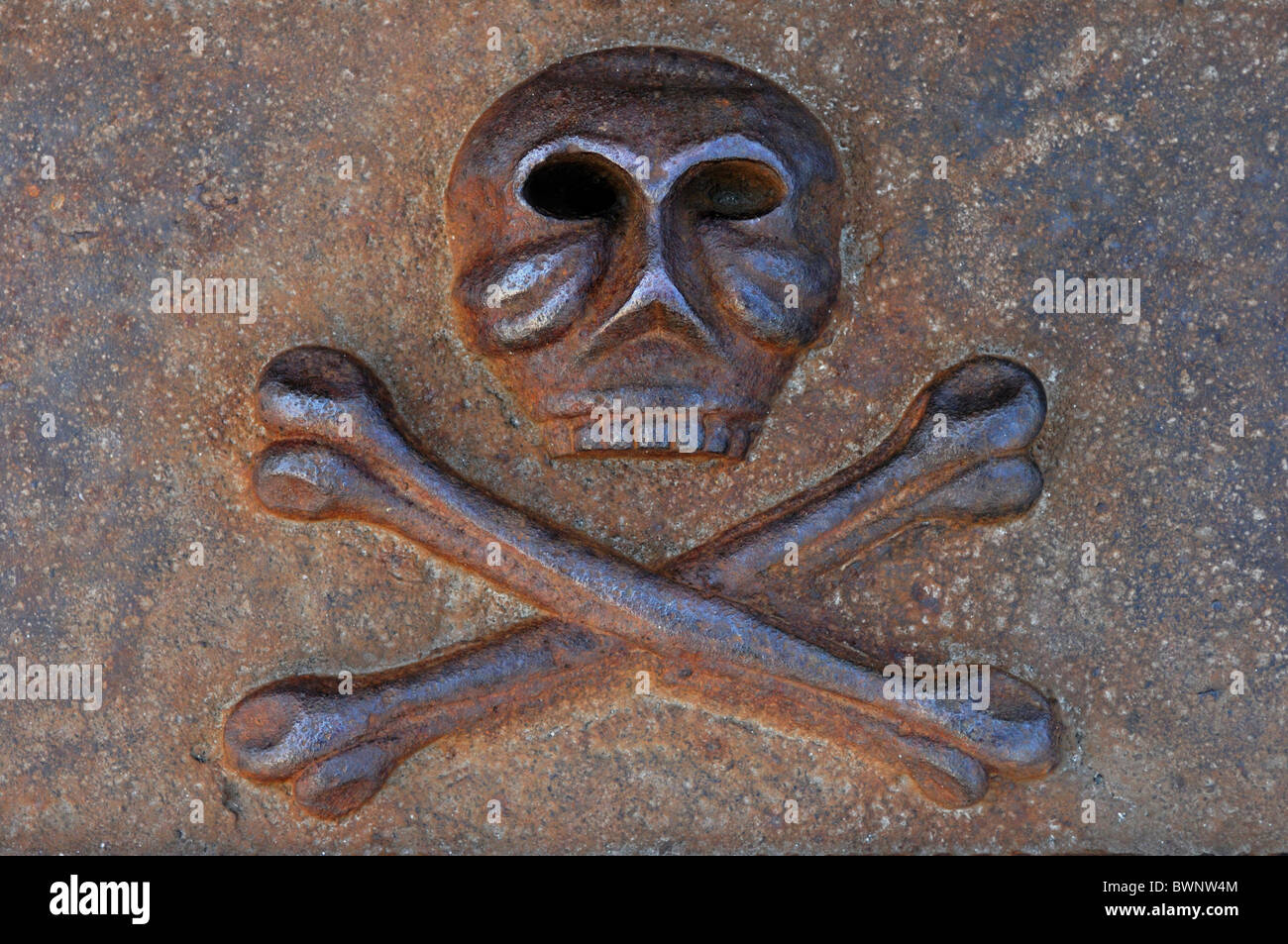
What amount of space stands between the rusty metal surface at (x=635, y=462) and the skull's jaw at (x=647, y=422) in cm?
5

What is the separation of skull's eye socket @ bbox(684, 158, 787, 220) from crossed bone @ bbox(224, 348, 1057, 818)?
31 cm

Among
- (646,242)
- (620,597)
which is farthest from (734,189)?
(620,597)

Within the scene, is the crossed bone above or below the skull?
below

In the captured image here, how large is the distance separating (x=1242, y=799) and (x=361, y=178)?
4.35 feet

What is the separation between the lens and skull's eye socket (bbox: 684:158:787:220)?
1.20 m

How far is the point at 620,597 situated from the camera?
4.02 ft

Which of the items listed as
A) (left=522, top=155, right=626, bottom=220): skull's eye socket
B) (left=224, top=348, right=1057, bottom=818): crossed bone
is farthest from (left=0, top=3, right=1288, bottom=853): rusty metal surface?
(left=522, top=155, right=626, bottom=220): skull's eye socket

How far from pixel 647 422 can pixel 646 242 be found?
0.67 feet

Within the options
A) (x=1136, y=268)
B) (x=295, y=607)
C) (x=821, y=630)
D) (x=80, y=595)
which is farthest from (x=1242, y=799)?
(x=80, y=595)

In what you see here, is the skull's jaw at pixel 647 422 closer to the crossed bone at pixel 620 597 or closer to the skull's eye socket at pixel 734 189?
the crossed bone at pixel 620 597

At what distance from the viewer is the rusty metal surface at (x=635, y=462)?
4.21 ft

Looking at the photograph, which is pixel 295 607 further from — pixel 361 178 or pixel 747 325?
pixel 747 325

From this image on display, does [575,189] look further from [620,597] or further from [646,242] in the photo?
[620,597]

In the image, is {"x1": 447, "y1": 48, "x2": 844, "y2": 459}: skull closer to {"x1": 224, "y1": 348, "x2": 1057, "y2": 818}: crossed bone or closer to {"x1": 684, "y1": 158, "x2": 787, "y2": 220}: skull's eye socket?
{"x1": 684, "y1": 158, "x2": 787, "y2": 220}: skull's eye socket
